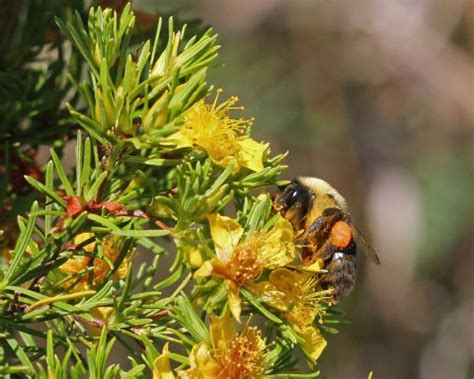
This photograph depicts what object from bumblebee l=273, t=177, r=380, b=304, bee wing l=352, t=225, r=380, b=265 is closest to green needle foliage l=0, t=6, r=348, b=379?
bumblebee l=273, t=177, r=380, b=304

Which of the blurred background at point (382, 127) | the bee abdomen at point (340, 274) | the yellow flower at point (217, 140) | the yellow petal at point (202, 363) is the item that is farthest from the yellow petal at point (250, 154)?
the blurred background at point (382, 127)

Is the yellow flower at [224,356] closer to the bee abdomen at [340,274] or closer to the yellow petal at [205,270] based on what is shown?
the yellow petal at [205,270]

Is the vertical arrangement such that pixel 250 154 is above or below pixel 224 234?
above

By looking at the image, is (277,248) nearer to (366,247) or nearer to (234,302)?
(234,302)

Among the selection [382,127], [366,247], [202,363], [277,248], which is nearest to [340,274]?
[366,247]

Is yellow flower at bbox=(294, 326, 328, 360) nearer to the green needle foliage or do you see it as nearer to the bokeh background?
the green needle foliage

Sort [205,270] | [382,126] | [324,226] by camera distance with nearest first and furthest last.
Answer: [205,270]
[324,226]
[382,126]
